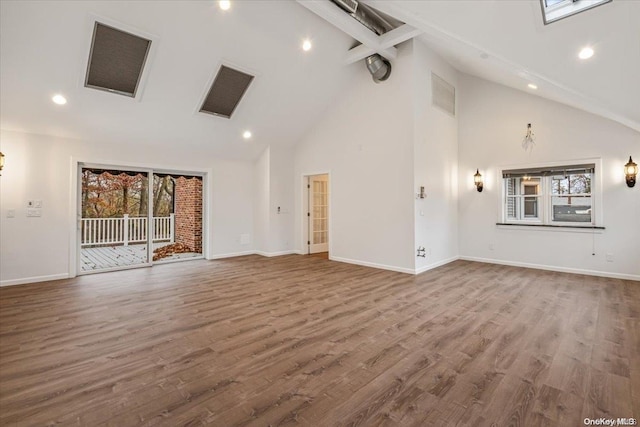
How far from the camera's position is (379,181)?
5934 millimetres

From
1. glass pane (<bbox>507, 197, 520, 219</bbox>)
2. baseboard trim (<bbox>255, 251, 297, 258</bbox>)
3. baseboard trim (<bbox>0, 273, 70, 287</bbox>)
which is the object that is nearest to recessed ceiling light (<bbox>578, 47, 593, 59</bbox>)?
glass pane (<bbox>507, 197, 520, 219</bbox>)

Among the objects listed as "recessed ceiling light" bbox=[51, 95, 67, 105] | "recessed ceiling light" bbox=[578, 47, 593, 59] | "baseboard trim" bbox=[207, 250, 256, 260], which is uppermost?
"recessed ceiling light" bbox=[51, 95, 67, 105]

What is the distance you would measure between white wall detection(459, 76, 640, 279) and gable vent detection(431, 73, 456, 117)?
38 centimetres

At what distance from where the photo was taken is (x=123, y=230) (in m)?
6.96

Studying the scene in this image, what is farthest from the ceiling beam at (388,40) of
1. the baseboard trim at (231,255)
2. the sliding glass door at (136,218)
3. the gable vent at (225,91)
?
the baseboard trim at (231,255)

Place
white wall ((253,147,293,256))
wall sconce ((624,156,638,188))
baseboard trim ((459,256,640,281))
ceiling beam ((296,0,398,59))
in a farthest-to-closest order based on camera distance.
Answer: white wall ((253,147,293,256)) < baseboard trim ((459,256,640,281)) < wall sconce ((624,156,638,188)) < ceiling beam ((296,0,398,59))

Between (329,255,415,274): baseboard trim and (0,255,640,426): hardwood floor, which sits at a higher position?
(329,255,415,274): baseboard trim

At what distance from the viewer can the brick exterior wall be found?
7266 mm

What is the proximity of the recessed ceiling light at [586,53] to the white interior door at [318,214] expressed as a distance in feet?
18.8

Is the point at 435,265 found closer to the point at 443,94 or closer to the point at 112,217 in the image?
the point at 443,94

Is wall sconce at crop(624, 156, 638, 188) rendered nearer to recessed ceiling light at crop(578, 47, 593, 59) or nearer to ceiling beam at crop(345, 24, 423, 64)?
recessed ceiling light at crop(578, 47, 593, 59)

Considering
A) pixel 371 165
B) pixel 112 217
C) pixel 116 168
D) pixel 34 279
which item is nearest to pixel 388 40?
pixel 371 165

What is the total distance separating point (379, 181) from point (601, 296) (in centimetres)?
370

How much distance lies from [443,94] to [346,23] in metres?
2.86
